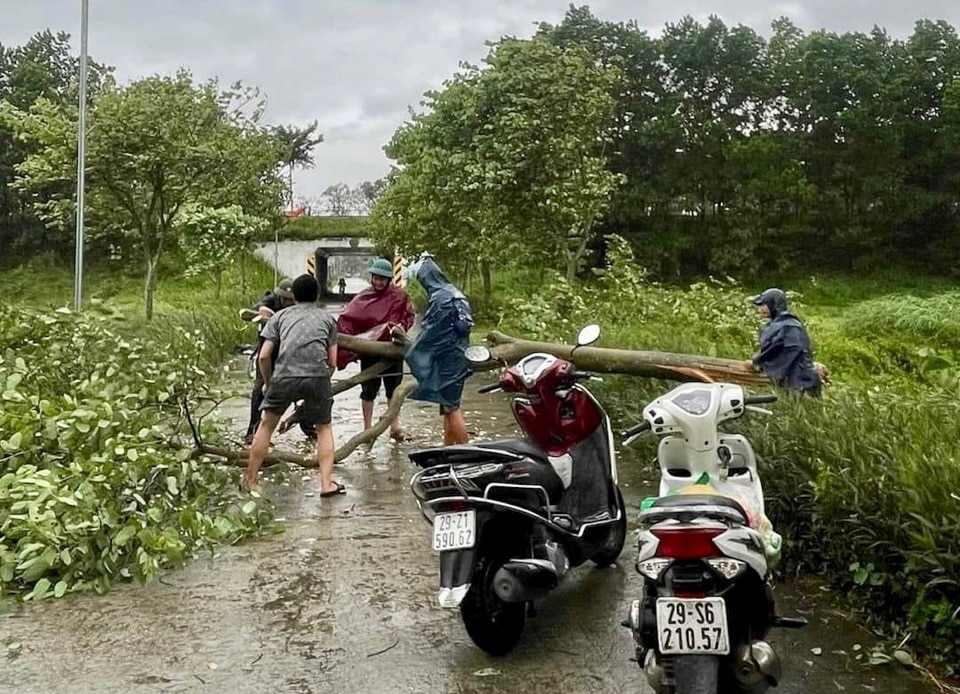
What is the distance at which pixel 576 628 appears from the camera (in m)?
4.88

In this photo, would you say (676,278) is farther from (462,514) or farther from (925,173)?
(462,514)

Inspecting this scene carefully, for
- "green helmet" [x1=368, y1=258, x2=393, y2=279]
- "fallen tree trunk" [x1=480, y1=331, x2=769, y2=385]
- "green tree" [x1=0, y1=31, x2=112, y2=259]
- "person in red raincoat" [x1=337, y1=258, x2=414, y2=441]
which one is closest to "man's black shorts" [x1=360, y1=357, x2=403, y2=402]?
"person in red raincoat" [x1=337, y1=258, x2=414, y2=441]

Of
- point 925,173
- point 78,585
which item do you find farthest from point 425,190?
point 925,173

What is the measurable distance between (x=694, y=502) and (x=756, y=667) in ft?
1.92

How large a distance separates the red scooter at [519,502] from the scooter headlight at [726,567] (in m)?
1.11

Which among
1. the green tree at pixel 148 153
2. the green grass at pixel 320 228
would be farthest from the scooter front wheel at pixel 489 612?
the green grass at pixel 320 228

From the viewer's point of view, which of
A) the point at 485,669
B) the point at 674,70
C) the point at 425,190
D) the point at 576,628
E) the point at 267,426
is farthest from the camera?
the point at 674,70

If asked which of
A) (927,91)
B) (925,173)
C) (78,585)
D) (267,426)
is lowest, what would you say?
(78,585)

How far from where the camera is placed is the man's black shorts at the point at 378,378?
30.4ft

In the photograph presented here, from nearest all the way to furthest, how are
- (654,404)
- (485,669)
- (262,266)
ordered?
(654,404), (485,669), (262,266)

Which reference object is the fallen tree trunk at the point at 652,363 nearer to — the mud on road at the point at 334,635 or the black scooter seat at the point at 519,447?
the mud on road at the point at 334,635

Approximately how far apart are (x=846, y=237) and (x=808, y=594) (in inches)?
1368

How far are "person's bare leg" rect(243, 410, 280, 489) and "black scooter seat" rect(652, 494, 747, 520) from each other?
4256 millimetres

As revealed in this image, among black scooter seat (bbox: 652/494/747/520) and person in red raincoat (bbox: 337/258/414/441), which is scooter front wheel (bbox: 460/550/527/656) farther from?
person in red raincoat (bbox: 337/258/414/441)
